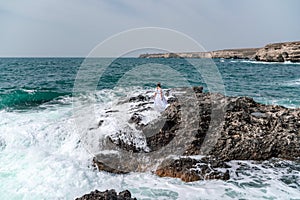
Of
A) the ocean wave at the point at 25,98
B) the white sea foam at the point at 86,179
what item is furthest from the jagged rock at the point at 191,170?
the ocean wave at the point at 25,98

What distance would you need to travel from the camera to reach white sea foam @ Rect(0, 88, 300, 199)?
5855mm

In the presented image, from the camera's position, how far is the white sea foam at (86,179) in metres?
5.86

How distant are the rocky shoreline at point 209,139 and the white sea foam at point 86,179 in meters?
0.28

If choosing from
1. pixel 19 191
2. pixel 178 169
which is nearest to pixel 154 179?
pixel 178 169

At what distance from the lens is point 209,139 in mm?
7594

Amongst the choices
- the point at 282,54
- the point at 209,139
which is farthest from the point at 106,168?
the point at 282,54

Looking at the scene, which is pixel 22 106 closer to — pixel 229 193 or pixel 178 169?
pixel 178 169

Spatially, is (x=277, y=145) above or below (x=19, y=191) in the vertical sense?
above

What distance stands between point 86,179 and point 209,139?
3666 mm

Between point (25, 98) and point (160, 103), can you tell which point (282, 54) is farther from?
point (160, 103)

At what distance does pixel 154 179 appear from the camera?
657cm

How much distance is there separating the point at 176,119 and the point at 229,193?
9.97 feet

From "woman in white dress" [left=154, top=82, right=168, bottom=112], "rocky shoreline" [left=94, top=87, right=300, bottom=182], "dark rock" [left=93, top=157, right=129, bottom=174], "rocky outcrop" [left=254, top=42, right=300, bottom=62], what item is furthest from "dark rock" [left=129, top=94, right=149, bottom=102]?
"rocky outcrop" [left=254, top=42, right=300, bottom=62]

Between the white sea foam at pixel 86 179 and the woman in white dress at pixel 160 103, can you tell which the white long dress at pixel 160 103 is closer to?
the woman in white dress at pixel 160 103
